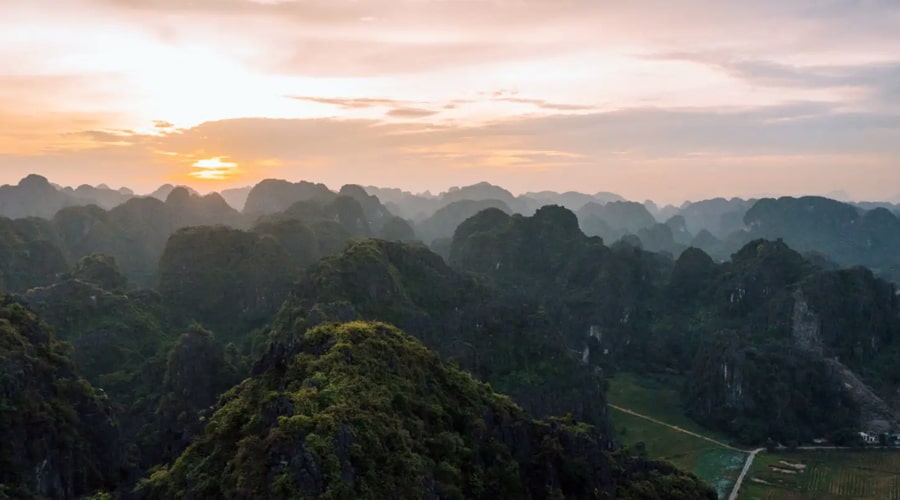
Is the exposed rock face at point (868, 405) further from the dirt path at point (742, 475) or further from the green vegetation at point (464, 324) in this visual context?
the green vegetation at point (464, 324)

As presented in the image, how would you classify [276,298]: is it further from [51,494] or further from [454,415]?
[454,415]

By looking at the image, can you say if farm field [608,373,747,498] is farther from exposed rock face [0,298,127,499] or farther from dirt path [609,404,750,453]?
exposed rock face [0,298,127,499]

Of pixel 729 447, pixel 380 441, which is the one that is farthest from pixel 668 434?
pixel 380 441

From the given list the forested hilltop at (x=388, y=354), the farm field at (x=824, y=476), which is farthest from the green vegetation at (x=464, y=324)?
the farm field at (x=824, y=476)

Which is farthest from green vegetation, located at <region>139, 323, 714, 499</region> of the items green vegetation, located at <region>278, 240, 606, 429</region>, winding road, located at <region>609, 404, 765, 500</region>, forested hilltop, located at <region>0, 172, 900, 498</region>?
green vegetation, located at <region>278, 240, 606, 429</region>

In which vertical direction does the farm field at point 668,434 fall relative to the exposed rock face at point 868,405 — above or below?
below

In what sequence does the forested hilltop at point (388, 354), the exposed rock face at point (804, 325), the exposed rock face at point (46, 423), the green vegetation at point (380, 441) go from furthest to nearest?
the exposed rock face at point (804, 325) < the exposed rock face at point (46, 423) < the forested hilltop at point (388, 354) < the green vegetation at point (380, 441)
